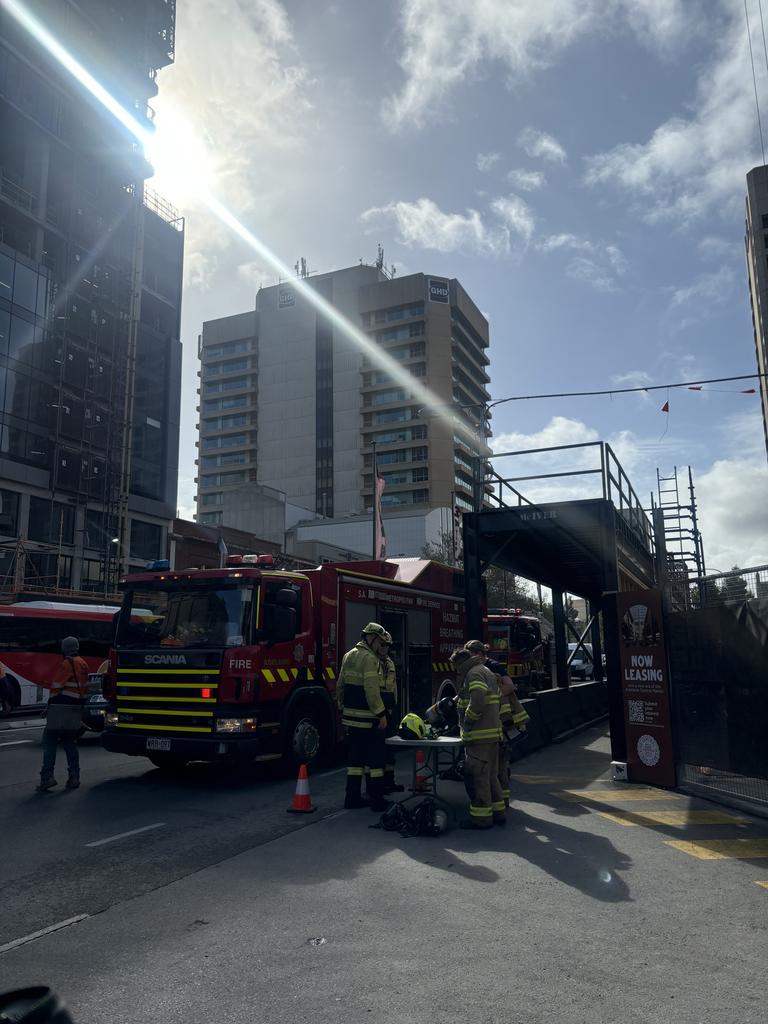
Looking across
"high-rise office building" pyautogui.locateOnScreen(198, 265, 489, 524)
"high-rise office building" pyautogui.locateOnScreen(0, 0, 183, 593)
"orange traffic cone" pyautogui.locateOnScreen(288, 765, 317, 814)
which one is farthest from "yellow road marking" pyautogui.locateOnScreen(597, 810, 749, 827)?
"high-rise office building" pyautogui.locateOnScreen(198, 265, 489, 524)

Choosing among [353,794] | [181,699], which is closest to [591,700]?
[353,794]

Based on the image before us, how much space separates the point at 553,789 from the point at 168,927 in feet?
20.2

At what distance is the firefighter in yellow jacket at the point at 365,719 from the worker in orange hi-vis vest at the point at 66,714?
139 inches

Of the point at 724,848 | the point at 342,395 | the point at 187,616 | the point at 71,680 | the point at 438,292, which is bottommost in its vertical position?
the point at 724,848

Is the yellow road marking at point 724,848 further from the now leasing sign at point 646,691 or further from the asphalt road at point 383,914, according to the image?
the now leasing sign at point 646,691

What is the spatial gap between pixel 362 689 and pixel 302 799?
132 centimetres

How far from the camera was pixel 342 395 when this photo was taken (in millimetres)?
89062

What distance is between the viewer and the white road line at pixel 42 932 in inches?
180

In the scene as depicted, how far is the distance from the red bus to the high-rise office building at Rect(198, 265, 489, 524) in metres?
57.6

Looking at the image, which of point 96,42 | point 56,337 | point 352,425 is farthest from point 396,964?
point 352,425

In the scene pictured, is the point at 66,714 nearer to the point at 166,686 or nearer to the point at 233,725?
the point at 166,686

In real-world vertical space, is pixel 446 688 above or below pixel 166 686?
below

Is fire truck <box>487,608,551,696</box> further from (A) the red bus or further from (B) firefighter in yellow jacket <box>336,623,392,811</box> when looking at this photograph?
(B) firefighter in yellow jacket <box>336,623,392,811</box>

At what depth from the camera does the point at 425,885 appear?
5793 mm
